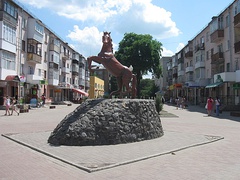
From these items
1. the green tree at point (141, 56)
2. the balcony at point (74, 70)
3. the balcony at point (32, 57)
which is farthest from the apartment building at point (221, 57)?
the balcony at point (74, 70)

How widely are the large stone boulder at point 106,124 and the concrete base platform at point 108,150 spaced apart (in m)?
0.33

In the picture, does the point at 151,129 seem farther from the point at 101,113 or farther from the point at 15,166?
the point at 15,166

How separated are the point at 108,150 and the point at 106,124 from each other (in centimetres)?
132

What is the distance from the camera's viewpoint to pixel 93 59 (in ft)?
37.0

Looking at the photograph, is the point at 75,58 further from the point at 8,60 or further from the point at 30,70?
the point at 8,60

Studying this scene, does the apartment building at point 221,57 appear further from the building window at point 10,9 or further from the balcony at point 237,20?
the building window at point 10,9

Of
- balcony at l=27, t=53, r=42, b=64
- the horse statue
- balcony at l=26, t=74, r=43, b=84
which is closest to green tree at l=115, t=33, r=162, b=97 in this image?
balcony at l=27, t=53, r=42, b=64

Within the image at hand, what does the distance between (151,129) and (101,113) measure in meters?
2.18

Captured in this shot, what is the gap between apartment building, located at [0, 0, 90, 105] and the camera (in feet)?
102

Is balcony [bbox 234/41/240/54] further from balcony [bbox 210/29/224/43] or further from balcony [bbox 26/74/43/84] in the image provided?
balcony [bbox 26/74/43/84]

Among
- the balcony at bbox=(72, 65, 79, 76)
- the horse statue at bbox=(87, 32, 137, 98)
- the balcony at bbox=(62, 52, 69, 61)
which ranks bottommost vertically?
the horse statue at bbox=(87, 32, 137, 98)

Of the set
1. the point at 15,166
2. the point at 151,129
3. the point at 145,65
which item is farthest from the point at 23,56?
the point at 15,166

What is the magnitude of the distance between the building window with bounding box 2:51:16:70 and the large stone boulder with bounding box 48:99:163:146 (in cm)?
2330

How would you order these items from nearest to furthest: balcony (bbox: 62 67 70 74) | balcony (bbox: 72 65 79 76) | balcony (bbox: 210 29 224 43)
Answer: balcony (bbox: 210 29 224 43)
balcony (bbox: 62 67 70 74)
balcony (bbox: 72 65 79 76)
